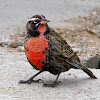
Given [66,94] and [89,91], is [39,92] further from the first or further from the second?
[89,91]

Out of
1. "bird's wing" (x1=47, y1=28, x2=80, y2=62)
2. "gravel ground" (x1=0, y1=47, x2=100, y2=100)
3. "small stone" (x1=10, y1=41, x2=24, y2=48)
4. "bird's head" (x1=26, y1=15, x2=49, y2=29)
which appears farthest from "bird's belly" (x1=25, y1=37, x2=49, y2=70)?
"small stone" (x1=10, y1=41, x2=24, y2=48)

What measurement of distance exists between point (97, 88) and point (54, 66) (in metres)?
0.91

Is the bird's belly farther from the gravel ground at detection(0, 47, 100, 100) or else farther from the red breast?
the gravel ground at detection(0, 47, 100, 100)

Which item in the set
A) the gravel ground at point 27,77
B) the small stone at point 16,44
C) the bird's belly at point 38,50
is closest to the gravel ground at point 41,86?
the gravel ground at point 27,77

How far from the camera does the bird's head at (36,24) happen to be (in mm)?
4271

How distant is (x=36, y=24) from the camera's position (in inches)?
170

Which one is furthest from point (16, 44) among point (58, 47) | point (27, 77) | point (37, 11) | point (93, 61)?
point (37, 11)

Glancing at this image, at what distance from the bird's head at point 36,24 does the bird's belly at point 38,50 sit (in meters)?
0.13

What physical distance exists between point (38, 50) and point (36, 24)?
0.42 metres

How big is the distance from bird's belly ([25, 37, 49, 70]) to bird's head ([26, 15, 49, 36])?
129 mm

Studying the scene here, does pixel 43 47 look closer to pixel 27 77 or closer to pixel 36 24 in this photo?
pixel 36 24

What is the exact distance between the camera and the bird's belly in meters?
4.32

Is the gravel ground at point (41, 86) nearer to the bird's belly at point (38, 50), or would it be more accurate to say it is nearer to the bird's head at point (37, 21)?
the bird's belly at point (38, 50)

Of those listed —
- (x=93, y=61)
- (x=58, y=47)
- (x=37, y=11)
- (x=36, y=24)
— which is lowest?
(x=93, y=61)
